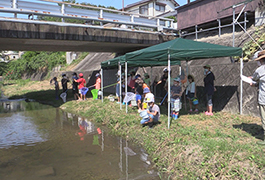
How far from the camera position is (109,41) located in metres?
14.2

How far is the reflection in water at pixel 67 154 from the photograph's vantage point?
488 centimetres

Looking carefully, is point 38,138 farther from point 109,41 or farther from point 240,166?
point 109,41

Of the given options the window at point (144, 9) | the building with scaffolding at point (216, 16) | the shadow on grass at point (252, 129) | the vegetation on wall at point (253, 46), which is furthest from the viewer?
the window at point (144, 9)

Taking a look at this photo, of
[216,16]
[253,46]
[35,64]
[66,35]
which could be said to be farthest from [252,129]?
[35,64]

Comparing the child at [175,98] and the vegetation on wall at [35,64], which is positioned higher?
the vegetation on wall at [35,64]

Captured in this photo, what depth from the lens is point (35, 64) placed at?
123ft

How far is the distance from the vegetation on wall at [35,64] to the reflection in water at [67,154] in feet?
89.9

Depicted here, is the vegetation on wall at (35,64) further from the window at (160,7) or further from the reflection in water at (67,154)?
the reflection in water at (67,154)

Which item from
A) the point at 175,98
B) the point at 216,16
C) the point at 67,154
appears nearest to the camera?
the point at 67,154

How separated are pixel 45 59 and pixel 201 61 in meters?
29.4

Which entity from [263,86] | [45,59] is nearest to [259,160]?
[263,86]

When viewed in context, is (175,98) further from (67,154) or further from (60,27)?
(60,27)

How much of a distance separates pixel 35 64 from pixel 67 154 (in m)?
34.9

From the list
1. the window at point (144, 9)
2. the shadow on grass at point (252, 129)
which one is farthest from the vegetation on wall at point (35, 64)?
the shadow on grass at point (252, 129)
